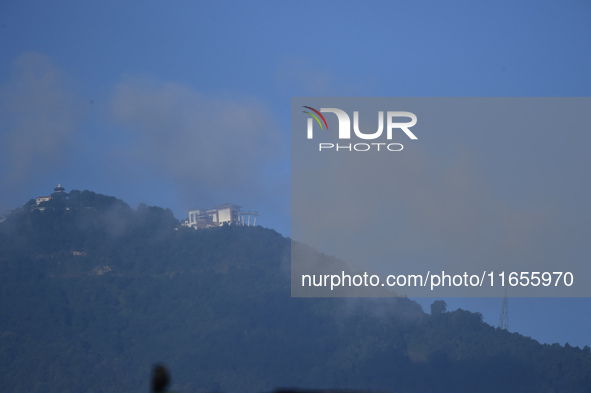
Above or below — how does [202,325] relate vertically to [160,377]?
below

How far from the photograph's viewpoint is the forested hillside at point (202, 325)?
11775cm

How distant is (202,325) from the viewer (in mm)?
132250

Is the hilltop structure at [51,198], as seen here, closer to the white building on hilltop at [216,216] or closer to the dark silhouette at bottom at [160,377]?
the white building on hilltop at [216,216]

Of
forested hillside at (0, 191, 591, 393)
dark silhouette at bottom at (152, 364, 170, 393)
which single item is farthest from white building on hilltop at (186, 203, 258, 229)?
dark silhouette at bottom at (152, 364, 170, 393)

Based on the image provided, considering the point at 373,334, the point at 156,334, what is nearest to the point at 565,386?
the point at 373,334

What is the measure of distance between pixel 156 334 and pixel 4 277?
2662 cm

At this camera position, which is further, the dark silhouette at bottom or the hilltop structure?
the hilltop structure

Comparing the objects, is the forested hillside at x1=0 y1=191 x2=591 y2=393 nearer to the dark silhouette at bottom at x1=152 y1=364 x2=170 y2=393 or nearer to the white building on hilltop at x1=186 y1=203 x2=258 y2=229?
the white building on hilltop at x1=186 y1=203 x2=258 y2=229

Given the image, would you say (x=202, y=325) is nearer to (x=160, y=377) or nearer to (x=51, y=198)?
(x=51, y=198)

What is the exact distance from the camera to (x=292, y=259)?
14338 centimetres

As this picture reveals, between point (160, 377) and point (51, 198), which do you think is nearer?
point (160, 377)

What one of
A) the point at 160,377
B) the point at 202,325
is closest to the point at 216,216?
the point at 202,325

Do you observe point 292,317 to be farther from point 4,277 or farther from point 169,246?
point 4,277

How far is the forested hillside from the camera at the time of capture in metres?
118
